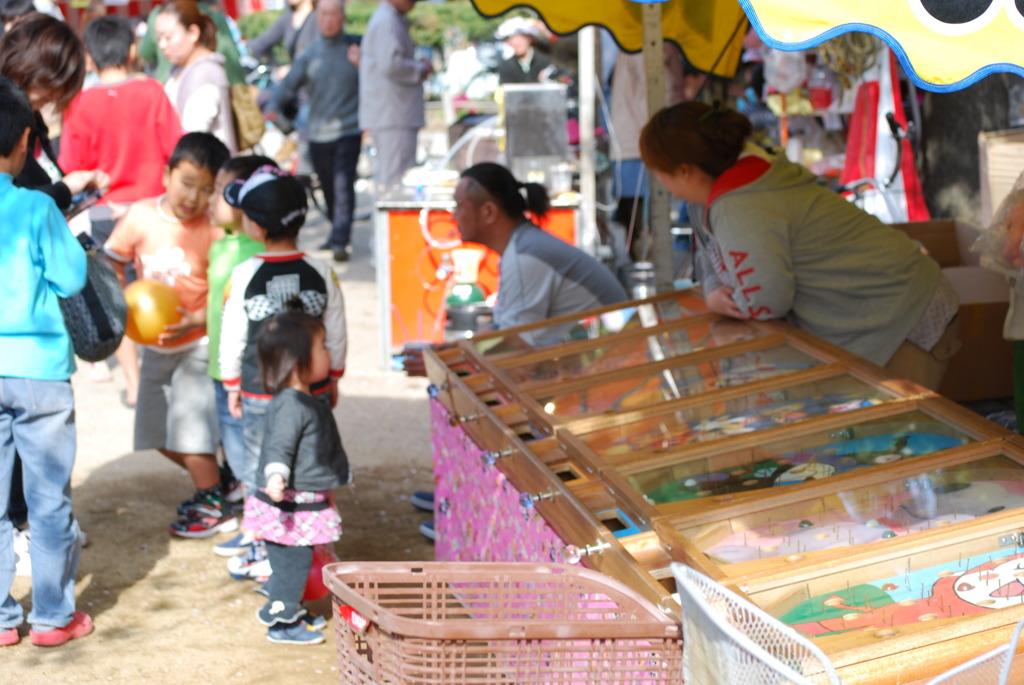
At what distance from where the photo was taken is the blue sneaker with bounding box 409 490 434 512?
4691mm

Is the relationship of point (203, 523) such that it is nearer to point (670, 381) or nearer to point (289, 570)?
point (289, 570)

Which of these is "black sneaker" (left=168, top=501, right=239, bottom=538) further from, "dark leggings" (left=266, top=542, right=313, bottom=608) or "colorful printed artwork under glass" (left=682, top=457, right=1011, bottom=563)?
"colorful printed artwork under glass" (left=682, top=457, right=1011, bottom=563)

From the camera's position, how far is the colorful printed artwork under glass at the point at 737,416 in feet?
8.70

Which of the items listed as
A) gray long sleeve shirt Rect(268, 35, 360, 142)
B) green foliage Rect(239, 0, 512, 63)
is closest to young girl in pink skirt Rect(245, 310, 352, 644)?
gray long sleeve shirt Rect(268, 35, 360, 142)

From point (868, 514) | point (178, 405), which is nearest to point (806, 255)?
point (868, 514)

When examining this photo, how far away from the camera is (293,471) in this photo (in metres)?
3.35

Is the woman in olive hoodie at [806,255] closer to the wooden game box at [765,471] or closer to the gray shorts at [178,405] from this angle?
the wooden game box at [765,471]

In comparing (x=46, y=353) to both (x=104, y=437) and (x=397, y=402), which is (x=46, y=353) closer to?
(x=104, y=437)

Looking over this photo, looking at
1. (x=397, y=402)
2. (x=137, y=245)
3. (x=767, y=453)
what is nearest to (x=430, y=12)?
(x=397, y=402)

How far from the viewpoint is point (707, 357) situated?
3219 mm

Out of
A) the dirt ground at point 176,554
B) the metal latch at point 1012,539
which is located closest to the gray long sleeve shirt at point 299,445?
the dirt ground at point 176,554

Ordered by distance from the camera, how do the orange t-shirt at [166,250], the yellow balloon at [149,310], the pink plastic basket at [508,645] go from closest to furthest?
1. the pink plastic basket at [508,645]
2. the yellow balloon at [149,310]
3. the orange t-shirt at [166,250]

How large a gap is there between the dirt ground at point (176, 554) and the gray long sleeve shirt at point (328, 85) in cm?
310

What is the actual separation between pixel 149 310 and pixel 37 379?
2.85ft
